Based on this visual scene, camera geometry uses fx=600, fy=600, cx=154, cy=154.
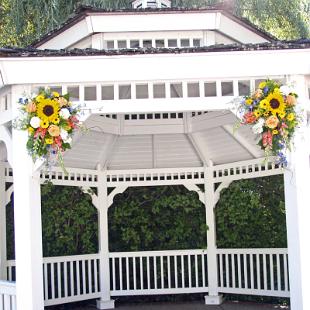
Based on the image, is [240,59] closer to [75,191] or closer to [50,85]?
[50,85]

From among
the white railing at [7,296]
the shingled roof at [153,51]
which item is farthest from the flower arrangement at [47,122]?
the white railing at [7,296]

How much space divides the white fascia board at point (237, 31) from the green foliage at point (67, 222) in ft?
11.8

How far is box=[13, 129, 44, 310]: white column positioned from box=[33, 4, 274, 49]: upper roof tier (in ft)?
7.39

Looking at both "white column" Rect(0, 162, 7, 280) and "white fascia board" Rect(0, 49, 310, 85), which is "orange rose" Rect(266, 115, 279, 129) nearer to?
"white fascia board" Rect(0, 49, 310, 85)

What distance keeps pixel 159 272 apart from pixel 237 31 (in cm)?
415

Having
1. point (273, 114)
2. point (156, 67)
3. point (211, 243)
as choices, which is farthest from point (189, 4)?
point (273, 114)

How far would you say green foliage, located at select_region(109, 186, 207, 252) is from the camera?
10023 millimetres

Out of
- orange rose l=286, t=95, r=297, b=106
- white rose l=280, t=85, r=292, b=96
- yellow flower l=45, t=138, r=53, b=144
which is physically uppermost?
white rose l=280, t=85, r=292, b=96

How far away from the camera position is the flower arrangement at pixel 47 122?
19.8ft

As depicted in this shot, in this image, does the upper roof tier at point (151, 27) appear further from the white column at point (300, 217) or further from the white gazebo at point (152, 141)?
the white column at point (300, 217)

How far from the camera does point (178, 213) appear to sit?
10180 mm

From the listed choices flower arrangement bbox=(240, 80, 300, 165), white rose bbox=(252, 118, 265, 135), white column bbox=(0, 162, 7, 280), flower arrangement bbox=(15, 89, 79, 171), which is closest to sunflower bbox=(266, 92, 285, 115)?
flower arrangement bbox=(240, 80, 300, 165)

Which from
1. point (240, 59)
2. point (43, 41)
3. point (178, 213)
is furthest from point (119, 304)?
point (240, 59)

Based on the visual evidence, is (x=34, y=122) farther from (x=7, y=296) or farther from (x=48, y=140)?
(x=7, y=296)
